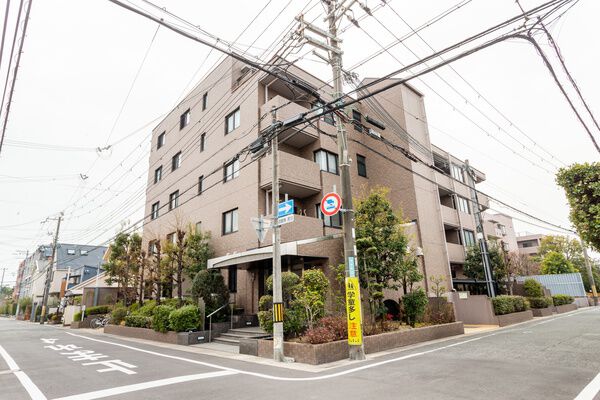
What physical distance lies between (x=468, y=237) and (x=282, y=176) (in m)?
15.9

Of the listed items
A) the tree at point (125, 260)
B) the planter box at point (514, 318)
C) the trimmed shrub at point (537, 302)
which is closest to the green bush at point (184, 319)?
the tree at point (125, 260)

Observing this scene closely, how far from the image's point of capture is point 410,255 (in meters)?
14.0

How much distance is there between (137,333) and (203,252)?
526 centimetres

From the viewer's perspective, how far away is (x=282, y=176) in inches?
603

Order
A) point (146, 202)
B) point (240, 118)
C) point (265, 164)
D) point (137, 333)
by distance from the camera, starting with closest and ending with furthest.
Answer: point (265, 164), point (137, 333), point (240, 118), point (146, 202)

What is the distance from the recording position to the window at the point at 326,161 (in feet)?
59.5

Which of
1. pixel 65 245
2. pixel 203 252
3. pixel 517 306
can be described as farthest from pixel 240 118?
pixel 65 245

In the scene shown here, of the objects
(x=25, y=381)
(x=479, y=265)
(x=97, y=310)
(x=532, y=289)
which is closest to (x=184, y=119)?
(x=97, y=310)

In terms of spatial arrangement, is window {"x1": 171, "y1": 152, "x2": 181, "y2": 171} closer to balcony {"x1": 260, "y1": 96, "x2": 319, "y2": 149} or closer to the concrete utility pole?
balcony {"x1": 260, "y1": 96, "x2": 319, "y2": 149}

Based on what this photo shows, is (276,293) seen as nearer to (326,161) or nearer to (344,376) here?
(344,376)

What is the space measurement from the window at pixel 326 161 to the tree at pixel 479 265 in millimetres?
11252

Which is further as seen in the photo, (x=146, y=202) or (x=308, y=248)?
(x=146, y=202)

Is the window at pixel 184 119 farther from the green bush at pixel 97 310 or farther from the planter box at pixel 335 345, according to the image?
the planter box at pixel 335 345

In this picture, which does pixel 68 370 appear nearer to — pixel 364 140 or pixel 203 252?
pixel 203 252
